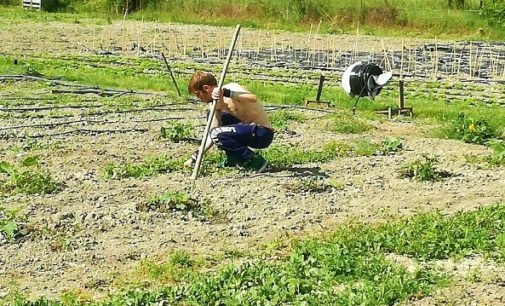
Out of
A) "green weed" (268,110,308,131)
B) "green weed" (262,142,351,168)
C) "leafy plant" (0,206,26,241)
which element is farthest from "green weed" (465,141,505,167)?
"leafy plant" (0,206,26,241)

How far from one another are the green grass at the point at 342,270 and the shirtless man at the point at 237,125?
5.35ft

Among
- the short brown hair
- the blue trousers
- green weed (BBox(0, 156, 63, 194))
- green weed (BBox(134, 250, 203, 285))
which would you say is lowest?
green weed (BBox(134, 250, 203, 285))

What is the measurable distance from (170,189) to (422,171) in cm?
223

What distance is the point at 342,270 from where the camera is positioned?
15.7ft

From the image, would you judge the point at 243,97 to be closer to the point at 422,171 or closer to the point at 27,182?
the point at 422,171

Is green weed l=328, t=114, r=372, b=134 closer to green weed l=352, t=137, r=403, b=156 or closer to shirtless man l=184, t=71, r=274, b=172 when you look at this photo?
green weed l=352, t=137, r=403, b=156

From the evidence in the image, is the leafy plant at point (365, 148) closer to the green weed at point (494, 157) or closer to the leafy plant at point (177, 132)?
the green weed at point (494, 157)

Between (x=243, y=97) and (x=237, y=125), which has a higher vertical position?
(x=243, y=97)

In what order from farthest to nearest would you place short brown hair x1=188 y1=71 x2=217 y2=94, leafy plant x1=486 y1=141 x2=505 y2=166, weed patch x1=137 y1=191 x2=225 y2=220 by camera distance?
leafy plant x1=486 y1=141 x2=505 y2=166
short brown hair x1=188 y1=71 x2=217 y2=94
weed patch x1=137 y1=191 x2=225 y2=220

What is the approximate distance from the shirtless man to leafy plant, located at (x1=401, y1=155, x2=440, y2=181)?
50.6 inches

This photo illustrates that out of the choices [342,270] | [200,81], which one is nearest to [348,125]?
[200,81]

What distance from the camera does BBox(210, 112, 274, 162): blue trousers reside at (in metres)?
7.12

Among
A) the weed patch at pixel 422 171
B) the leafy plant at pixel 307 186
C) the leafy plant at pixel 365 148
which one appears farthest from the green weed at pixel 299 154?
the weed patch at pixel 422 171

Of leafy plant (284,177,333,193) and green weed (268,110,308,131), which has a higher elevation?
green weed (268,110,308,131)
